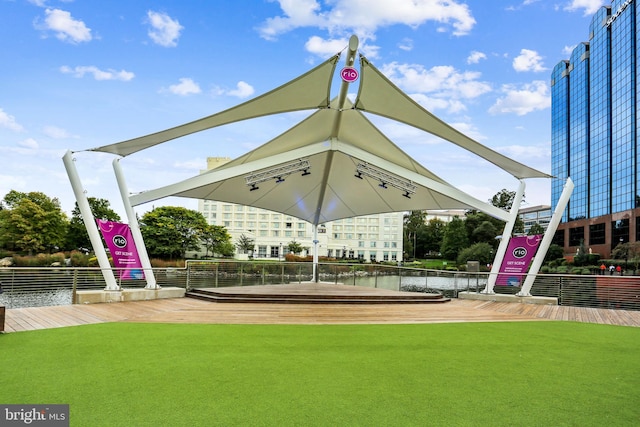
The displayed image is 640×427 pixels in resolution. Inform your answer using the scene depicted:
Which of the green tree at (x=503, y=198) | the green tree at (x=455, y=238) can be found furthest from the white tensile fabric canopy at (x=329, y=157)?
the green tree at (x=503, y=198)

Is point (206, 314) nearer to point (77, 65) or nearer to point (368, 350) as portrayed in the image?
point (368, 350)

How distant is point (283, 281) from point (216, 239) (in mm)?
42614

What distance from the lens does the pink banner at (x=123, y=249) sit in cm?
1143

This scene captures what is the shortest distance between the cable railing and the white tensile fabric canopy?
2446 mm

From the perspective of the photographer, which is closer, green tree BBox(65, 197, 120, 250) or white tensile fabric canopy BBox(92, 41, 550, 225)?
white tensile fabric canopy BBox(92, 41, 550, 225)

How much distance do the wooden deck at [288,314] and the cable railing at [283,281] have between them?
0.92 m

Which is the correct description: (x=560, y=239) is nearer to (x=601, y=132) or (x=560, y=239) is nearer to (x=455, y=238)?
(x=455, y=238)

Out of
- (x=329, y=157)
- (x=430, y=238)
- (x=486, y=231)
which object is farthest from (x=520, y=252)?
(x=430, y=238)

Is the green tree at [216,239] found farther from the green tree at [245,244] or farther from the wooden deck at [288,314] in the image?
the wooden deck at [288,314]

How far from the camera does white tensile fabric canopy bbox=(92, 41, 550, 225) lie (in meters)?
11.2

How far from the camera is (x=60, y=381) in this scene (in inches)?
161

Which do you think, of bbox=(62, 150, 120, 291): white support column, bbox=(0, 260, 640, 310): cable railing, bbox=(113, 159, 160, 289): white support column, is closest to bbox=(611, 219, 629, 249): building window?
bbox=(0, 260, 640, 310): cable railing

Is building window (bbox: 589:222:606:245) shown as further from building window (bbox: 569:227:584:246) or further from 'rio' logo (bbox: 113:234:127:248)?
'rio' logo (bbox: 113:234:127:248)

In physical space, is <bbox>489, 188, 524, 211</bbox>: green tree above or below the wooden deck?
above
